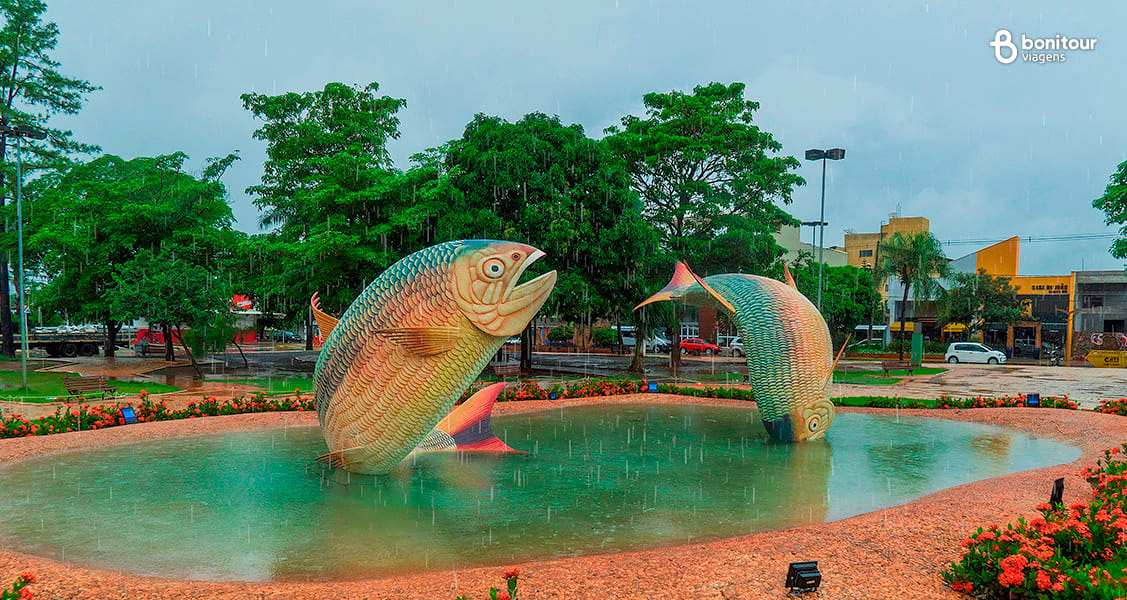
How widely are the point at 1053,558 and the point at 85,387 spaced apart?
20.2 meters

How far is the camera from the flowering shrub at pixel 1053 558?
4477 mm

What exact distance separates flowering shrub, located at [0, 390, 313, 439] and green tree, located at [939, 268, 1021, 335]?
43270mm

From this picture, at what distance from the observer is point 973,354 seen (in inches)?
1543

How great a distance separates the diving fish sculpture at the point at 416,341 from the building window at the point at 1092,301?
53.8 m

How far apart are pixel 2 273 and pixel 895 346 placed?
53385 millimetres

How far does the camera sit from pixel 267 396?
17.4 m

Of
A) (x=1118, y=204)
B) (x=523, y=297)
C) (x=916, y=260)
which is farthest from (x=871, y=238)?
(x=523, y=297)

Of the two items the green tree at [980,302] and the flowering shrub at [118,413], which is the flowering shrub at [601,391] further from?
the green tree at [980,302]

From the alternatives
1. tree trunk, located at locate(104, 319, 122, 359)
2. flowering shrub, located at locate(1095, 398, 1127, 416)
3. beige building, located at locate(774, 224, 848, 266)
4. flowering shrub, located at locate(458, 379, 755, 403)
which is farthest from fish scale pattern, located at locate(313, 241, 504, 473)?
beige building, located at locate(774, 224, 848, 266)

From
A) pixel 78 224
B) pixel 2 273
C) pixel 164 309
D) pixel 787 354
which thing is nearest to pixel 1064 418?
pixel 787 354

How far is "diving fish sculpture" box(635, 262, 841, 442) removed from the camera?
11242 millimetres

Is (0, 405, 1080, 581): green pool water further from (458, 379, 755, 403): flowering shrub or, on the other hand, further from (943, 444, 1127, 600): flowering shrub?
(458, 379, 755, 403): flowering shrub

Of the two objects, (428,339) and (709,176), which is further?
(709,176)

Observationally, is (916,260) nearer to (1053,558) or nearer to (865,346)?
(865,346)
